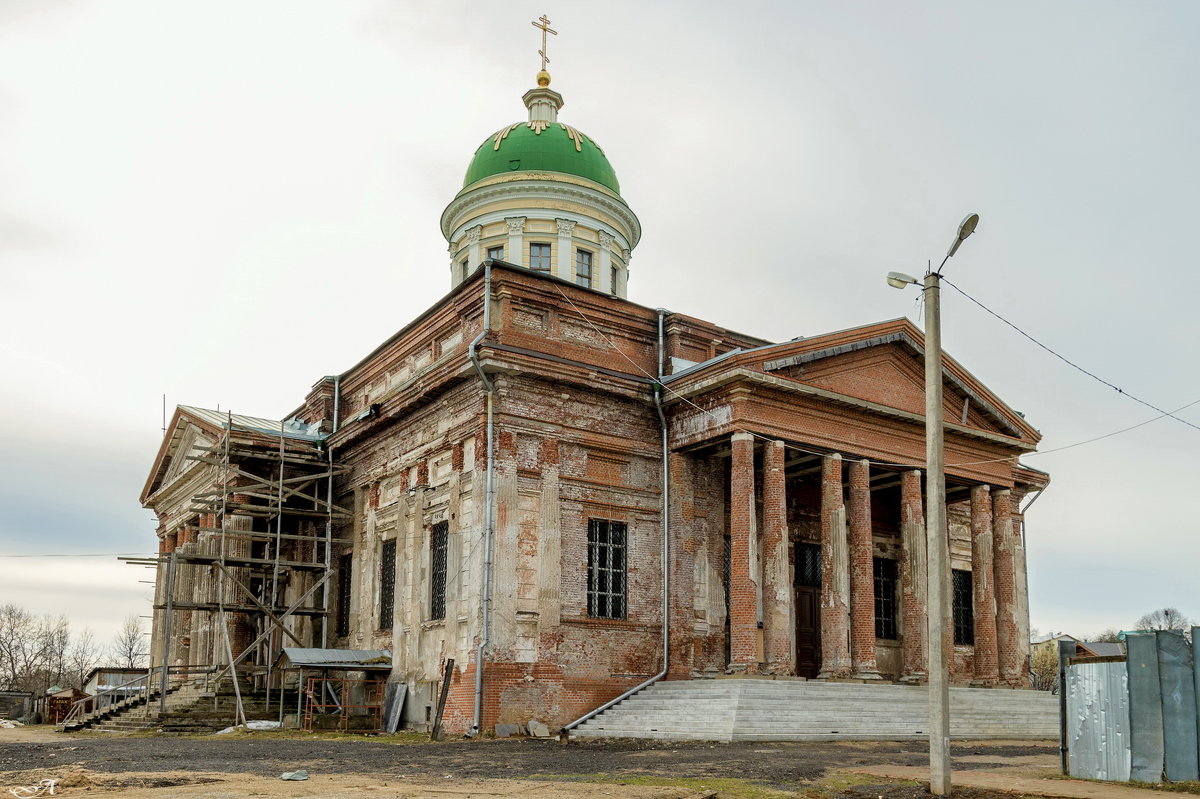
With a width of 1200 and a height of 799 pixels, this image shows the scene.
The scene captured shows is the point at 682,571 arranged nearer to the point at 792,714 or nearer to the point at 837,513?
the point at 837,513

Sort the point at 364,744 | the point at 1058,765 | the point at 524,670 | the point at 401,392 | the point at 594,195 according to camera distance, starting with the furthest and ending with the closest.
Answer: the point at 594,195 < the point at 401,392 < the point at 524,670 < the point at 364,744 < the point at 1058,765

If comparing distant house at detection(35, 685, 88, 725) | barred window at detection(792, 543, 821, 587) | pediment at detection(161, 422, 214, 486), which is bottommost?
distant house at detection(35, 685, 88, 725)

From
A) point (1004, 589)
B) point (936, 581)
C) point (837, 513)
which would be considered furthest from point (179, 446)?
point (936, 581)

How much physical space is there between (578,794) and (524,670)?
10.5m

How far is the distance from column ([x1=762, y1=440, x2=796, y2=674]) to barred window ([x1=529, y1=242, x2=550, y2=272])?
Answer: 10.3 meters

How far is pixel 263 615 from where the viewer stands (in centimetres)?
2894

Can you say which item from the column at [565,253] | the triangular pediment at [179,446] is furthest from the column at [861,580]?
the triangular pediment at [179,446]

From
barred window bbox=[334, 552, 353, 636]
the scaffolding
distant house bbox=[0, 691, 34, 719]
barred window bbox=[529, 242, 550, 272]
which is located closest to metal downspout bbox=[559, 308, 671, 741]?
barred window bbox=[529, 242, 550, 272]

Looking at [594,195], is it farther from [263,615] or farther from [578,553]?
[263,615]

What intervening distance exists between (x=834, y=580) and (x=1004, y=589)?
594cm

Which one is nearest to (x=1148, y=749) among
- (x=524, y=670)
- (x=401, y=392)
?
(x=524, y=670)

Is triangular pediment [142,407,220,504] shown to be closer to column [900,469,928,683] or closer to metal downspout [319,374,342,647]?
metal downspout [319,374,342,647]

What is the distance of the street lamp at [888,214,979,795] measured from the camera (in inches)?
458

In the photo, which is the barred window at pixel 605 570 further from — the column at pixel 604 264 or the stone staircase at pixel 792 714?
the column at pixel 604 264
